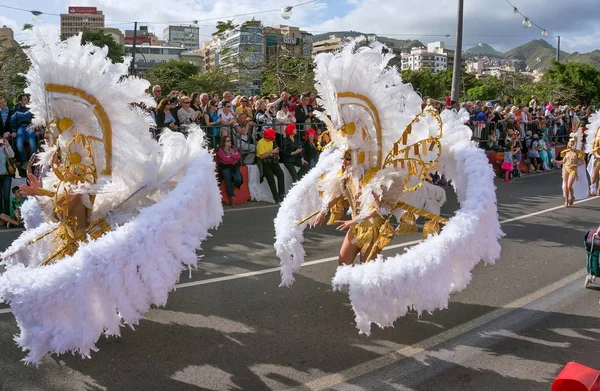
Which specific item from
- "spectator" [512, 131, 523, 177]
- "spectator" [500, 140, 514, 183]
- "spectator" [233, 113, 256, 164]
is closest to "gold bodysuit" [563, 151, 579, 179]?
"spectator" [500, 140, 514, 183]

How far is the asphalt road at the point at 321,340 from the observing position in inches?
162

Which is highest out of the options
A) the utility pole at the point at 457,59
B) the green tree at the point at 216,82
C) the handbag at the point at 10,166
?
the green tree at the point at 216,82

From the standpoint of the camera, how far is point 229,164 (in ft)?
36.0

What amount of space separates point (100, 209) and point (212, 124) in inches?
269

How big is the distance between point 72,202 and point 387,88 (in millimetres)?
2876

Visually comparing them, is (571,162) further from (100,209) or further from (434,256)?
(100,209)

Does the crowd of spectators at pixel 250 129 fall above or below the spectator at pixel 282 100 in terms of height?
below

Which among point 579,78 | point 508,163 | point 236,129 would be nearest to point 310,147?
point 236,129

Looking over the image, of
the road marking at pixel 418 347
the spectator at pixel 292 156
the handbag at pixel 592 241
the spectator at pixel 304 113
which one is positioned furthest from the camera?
the spectator at pixel 304 113

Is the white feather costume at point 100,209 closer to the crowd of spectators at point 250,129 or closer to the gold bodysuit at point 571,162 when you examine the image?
the crowd of spectators at point 250,129

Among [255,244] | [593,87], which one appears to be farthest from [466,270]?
[593,87]

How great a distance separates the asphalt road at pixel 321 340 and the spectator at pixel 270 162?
14.7ft

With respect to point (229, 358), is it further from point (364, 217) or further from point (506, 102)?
point (506, 102)

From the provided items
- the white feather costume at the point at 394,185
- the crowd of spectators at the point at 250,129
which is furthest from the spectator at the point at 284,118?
the white feather costume at the point at 394,185
